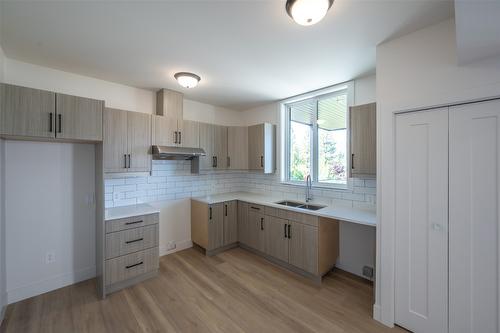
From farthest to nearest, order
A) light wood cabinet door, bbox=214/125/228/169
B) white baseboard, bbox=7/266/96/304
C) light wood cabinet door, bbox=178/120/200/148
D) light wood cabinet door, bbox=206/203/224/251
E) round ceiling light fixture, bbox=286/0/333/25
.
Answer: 1. light wood cabinet door, bbox=214/125/228/169
2. light wood cabinet door, bbox=206/203/224/251
3. light wood cabinet door, bbox=178/120/200/148
4. white baseboard, bbox=7/266/96/304
5. round ceiling light fixture, bbox=286/0/333/25

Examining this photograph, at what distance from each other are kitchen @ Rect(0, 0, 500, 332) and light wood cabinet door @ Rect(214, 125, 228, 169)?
0.02 m

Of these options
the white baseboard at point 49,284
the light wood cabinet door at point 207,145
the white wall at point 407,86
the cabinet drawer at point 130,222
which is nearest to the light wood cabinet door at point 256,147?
the light wood cabinet door at point 207,145

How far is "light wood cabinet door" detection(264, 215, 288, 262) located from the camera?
9.76ft

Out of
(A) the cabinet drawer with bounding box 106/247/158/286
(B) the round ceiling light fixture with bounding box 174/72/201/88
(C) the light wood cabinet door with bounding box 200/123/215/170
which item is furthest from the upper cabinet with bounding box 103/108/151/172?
(A) the cabinet drawer with bounding box 106/247/158/286

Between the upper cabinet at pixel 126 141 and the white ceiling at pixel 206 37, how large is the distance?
0.54 m

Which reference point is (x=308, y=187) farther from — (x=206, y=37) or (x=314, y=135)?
(x=206, y=37)

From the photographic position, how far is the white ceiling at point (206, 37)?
5.00ft

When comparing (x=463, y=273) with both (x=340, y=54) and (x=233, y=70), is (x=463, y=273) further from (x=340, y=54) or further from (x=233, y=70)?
(x=233, y=70)

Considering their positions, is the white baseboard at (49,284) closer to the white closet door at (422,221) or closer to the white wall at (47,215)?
the white wall at (47,215)

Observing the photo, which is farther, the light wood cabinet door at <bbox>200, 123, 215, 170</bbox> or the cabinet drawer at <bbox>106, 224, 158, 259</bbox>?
the light wood cabinet door at <bbox>200, 123, 215, 170</bbox>

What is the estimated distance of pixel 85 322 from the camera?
2.01 meters

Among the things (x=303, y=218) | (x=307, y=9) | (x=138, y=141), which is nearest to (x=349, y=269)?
(x=303, y=218)

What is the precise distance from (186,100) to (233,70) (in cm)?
153

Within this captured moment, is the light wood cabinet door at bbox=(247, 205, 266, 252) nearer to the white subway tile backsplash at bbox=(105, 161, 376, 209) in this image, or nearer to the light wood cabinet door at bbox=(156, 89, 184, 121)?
the white subway tile backsplash at bbox=(105, 161, 376, 209)
